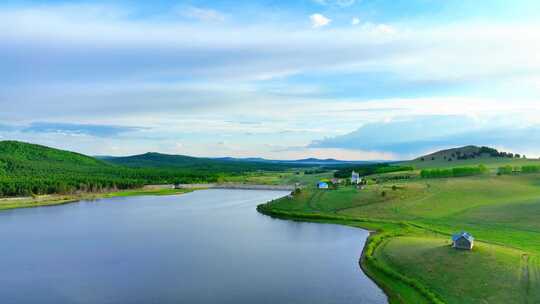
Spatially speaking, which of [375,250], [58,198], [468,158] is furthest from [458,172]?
[58,198]

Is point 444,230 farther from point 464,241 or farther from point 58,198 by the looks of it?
point 58,198

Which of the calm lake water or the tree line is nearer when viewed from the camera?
the calm lake water

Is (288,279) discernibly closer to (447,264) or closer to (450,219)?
(447,264)

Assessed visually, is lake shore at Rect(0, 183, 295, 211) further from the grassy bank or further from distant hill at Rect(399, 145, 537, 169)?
distant hill at Rect(399, 145, 537, 169)

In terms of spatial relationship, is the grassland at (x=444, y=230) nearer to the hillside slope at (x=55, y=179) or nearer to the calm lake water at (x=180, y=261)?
the calm lake water at (x=180, y=261)

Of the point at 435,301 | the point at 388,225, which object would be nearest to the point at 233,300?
the point at 435,301

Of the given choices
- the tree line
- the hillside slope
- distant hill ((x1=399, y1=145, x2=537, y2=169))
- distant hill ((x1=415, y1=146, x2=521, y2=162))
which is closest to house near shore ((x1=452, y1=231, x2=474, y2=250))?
the tree line

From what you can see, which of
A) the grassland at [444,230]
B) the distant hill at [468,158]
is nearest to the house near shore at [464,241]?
the grassland at [444,230]
